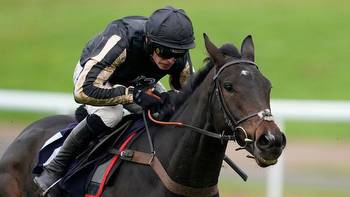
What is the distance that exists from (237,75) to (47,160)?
1.94 m

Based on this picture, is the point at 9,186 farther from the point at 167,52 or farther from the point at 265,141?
the point at 265,141

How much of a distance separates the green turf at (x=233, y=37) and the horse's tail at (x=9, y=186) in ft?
31.7

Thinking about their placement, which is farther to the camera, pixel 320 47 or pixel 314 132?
pixel 320 47

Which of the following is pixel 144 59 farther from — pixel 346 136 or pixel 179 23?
pixel 346 136

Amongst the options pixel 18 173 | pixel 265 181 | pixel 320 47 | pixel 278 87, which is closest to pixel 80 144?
pixel 18 173

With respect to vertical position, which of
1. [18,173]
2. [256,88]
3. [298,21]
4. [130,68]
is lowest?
[298,21]

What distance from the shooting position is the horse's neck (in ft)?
16.4

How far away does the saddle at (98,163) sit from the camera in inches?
214

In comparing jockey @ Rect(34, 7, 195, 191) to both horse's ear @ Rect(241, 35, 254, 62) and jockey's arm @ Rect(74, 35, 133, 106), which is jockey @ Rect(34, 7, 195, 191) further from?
horse's ear @ Rect(241, 35, 254, 62)

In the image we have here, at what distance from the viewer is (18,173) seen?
21.2 ft

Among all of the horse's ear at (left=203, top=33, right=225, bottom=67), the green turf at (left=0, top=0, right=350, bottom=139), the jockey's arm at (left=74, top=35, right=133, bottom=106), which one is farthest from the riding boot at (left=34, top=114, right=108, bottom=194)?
the green turf at (left=0, top=0, right=350, bottom=139)

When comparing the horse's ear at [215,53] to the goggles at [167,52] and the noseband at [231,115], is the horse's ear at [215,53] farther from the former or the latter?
the goggles at [167,52]

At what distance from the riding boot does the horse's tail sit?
22.3 inches

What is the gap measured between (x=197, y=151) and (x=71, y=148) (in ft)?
3.61
